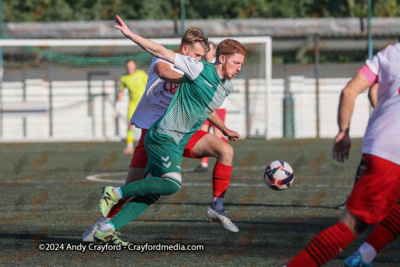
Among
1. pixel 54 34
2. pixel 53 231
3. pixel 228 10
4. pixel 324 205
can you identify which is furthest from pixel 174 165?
pixel 228 10

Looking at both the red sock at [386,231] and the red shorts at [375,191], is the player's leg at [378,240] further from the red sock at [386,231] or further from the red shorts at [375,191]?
the red shorts at [375,191]

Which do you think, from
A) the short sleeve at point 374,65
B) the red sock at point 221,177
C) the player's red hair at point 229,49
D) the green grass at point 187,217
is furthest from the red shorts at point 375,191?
the red sock at point 221,177

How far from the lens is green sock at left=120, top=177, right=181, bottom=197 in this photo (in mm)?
5551

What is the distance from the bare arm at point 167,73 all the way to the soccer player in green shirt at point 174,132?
0.20 metres

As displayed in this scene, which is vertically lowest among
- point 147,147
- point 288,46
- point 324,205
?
point 324,205

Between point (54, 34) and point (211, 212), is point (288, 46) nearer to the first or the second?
point (54, 34)

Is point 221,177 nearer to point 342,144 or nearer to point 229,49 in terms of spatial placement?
point 229,49

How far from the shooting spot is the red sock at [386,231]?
417 centimetres

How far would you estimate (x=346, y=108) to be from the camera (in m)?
3.93

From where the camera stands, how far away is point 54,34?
2883cm

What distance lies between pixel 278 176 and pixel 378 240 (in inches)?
131

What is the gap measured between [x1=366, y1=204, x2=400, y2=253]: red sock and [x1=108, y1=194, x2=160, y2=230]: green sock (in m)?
2.02

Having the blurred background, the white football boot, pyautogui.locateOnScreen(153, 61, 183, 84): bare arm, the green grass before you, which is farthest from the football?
the blurred background

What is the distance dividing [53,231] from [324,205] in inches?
132
